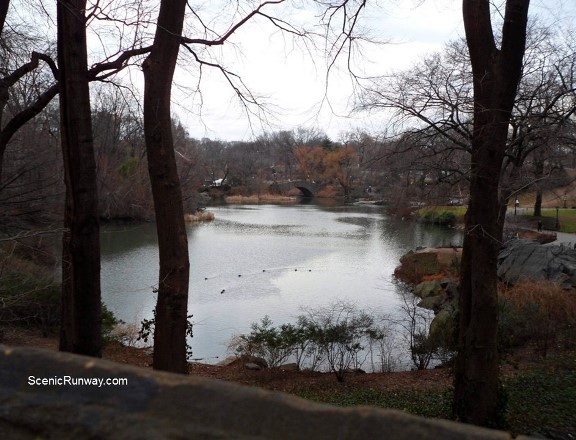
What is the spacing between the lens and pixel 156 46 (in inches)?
233

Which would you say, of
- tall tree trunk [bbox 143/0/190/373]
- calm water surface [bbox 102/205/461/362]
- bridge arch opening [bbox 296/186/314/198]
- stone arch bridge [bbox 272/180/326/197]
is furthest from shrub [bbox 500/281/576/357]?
bridge arch opening [bbox 296/186/314/198]

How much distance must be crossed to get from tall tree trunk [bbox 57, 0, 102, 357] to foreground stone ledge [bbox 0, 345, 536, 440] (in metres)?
4.21

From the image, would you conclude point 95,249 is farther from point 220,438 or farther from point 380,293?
point 380,293

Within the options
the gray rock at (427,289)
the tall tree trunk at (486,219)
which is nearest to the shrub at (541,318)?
the tall tree trunk at (486,219)

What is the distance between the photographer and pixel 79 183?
233 inches

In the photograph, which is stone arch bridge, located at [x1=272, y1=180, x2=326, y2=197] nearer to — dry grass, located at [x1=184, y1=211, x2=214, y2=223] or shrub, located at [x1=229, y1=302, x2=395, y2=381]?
dry grass, located at [x1=184, y1=211, x2=214, y2=223]

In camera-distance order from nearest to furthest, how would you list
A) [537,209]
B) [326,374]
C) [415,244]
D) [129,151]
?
[326,374] < [415,244] < [537,209] < [129,151]

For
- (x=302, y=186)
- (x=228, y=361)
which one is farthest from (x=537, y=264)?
(x=302, y=186)

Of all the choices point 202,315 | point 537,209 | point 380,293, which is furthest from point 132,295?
point 537,209

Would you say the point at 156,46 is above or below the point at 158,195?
above

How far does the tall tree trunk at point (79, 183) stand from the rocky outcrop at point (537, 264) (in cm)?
1398

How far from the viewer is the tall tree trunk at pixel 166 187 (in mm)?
5859

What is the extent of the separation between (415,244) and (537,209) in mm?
10057

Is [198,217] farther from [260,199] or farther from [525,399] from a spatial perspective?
[525,399]
